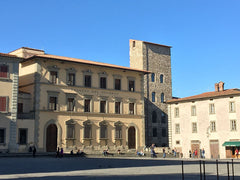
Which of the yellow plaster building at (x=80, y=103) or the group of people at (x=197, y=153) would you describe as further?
the group of people at (x=197, y=153)

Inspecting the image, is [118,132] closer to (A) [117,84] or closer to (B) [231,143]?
(A) [117,84]

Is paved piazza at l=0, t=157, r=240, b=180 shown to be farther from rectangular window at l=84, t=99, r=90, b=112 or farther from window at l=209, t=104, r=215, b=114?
window at l=209, t=104, r=215, b=114

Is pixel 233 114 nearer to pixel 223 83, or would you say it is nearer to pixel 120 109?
pixel 223 83

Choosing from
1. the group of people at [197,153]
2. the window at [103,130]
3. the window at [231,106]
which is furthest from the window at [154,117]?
the window at [231,106]

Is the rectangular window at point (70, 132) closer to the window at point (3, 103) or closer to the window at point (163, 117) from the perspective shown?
the window at point (3, 103)

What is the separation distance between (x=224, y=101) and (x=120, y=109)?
1368 cm

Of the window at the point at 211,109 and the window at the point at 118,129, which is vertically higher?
the window at the point at 211,109

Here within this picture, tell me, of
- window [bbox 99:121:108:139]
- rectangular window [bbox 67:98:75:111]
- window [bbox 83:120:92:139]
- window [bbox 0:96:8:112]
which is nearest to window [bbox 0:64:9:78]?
window [bbox 0:96:8:112]

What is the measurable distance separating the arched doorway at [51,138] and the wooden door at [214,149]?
20354 millimetres

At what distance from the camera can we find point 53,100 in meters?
42.2

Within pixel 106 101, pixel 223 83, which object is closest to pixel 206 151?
pixel 223 83

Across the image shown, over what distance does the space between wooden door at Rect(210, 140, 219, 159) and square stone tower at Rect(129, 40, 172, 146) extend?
1287cm

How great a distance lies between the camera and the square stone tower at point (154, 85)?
5822 centimetres

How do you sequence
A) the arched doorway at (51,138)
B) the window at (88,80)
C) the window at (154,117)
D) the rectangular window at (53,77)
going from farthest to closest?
the window at (154,117)
the window at (88,80)
the rectangular window at (53,77)
the arched doorway at (51,138)
